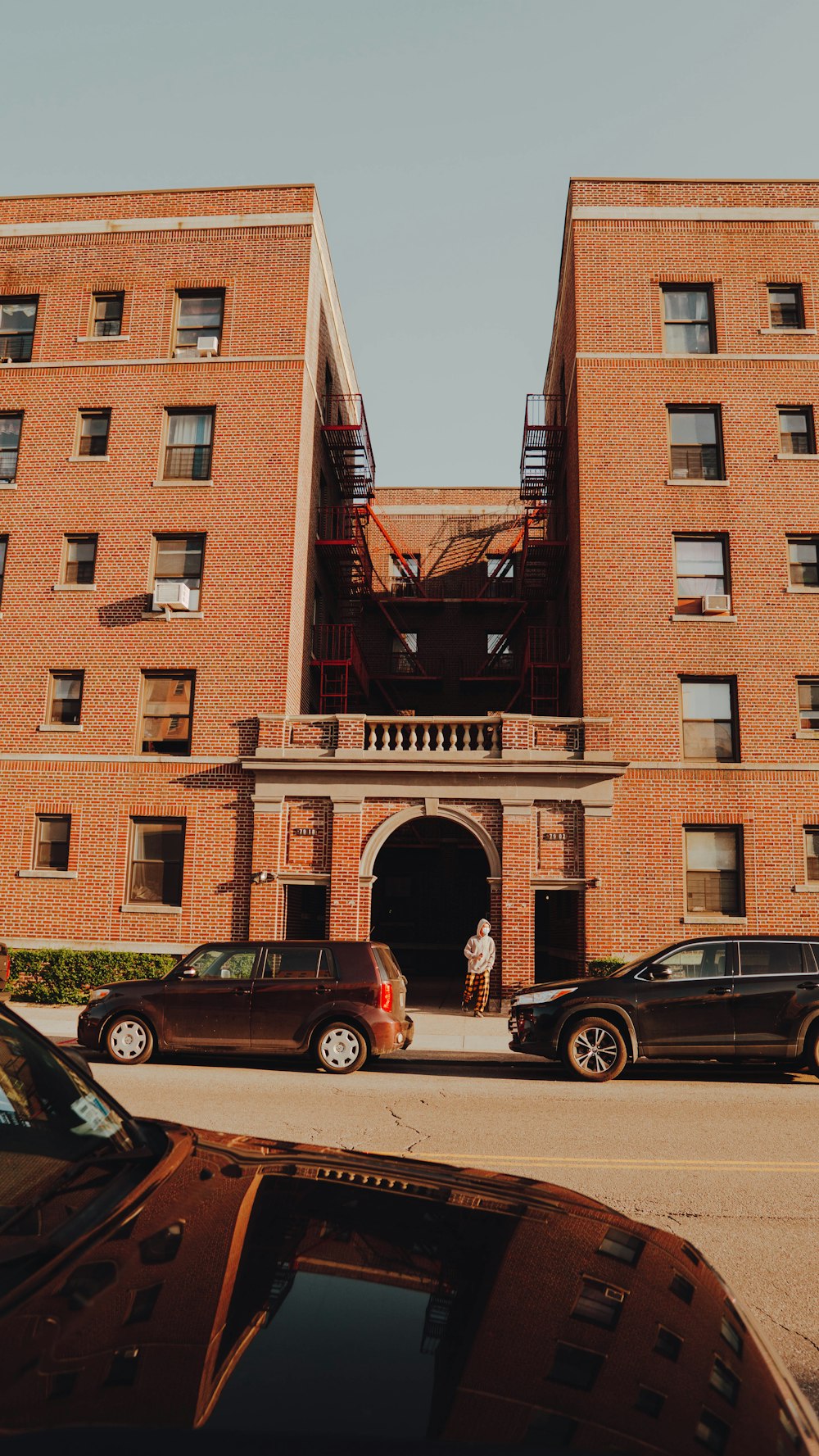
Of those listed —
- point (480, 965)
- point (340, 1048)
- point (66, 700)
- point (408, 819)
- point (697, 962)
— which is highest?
point (66, 700)

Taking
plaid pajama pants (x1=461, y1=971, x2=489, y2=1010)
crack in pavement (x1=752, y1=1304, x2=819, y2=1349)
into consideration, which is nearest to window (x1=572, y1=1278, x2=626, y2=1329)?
crack in pavement (x1=752, y1=1304, x2=819, y2=1349)

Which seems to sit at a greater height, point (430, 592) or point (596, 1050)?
point (430, 592)

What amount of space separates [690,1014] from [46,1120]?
10.0 meters

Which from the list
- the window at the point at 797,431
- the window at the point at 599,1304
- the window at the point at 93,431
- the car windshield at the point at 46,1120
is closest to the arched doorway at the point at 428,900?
the window at the point at 93,431

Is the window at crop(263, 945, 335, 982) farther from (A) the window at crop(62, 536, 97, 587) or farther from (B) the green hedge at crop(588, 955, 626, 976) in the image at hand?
(A) the window at crop(62, 536, 97, 587)

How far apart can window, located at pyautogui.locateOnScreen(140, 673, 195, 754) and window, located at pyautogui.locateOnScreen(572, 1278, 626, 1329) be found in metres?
19.8

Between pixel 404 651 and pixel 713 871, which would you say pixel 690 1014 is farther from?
pixel 404 651

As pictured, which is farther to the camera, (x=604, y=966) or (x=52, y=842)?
(x=52, y=842)

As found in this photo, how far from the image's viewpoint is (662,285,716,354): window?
22.6 metres

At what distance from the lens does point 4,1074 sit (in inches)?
125

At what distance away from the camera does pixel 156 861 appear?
2095 centimetres

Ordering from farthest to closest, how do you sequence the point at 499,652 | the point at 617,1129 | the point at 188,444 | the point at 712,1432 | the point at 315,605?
the point at 499,652
the point at 315,605
the point at 188,444
the point at 617,1129
the point at 712,1432

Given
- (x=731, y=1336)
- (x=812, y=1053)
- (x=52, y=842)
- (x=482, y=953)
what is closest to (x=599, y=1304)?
(x=731, y=1336)

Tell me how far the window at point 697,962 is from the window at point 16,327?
848 inches
